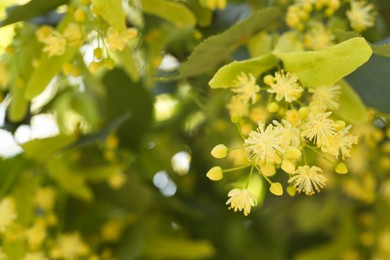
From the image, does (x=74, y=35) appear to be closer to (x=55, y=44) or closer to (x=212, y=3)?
(x=55, y=44)

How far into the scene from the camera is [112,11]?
1.52 feet

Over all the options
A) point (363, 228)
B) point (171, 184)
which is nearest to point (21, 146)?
point (171, 184)

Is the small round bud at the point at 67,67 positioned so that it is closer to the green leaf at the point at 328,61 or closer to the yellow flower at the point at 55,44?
the yellow flower at the point at 55,44

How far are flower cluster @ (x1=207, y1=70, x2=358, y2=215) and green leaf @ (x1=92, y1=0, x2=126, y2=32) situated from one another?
3.6 inches

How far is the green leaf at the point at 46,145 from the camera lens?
667 millimetres

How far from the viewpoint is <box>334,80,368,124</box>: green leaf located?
0.52 metres

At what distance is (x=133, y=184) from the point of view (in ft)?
2.57

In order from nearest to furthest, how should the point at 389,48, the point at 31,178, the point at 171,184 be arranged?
the point at 389,48, the point at 31,178, the point at 171,184

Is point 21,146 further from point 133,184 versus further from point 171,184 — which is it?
point 171,184

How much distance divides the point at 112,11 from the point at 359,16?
0.76 feet

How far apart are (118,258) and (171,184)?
16 cm

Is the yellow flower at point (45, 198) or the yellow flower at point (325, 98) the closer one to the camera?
the yellow flower at point (325, 98)

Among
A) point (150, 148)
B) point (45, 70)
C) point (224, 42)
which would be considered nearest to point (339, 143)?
point (224, 42)

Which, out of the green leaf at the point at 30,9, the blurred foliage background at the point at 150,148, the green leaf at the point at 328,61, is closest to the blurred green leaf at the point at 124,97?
the blurred foliage background at the point at 150,148
